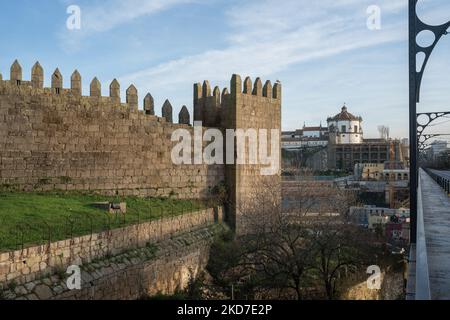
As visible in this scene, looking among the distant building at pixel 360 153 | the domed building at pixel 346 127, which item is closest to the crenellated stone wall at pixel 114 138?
the distant building at pixel 360 153

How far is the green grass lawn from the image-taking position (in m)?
9.19

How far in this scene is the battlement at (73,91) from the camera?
45.4 ft

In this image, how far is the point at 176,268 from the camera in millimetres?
13422

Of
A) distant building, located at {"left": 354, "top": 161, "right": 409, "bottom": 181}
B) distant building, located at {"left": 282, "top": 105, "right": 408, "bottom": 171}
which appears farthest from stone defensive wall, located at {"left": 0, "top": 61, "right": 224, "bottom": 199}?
distant building, located at {"left": 282, "top": 105, "right": 408, "bottom": 171}

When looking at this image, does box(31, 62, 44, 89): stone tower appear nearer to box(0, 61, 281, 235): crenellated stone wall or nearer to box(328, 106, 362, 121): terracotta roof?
box(0, 61, 281, 235): crenellated stone wall

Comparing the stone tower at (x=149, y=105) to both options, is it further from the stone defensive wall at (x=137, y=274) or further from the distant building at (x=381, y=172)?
the distant building at (x=381, y=172)

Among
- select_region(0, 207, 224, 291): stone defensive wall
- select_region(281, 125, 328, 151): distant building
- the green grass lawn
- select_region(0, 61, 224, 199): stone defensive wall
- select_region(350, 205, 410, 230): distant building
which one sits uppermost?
select_region(281, 125, 328, 151): distant building

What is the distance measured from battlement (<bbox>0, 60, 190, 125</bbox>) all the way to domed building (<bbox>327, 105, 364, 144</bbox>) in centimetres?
9073

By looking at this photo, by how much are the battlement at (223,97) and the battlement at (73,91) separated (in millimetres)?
2056

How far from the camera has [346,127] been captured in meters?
108

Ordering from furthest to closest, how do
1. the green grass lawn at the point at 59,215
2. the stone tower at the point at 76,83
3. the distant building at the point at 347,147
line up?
the distant building at the point at 347,147 → the stone tower at the point at 76,83 → the green grass lawn at the point at 59,215

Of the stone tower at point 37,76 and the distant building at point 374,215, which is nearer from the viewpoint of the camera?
the stone tower at point 37,76

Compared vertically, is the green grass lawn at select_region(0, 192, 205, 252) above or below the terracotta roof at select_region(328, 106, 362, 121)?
below
